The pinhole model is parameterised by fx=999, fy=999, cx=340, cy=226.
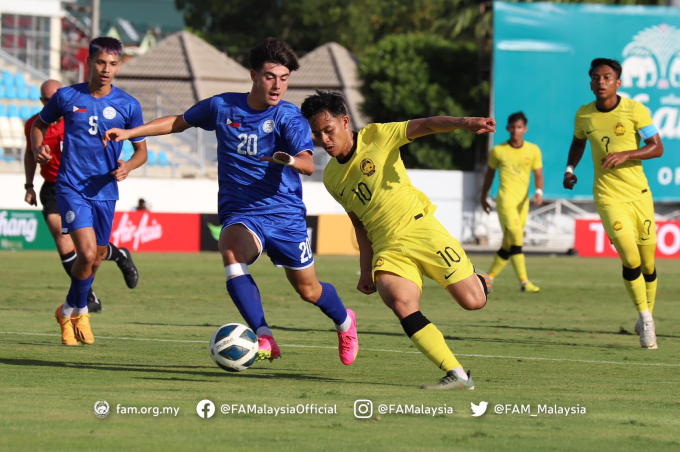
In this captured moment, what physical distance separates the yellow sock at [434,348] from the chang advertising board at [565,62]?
27.2 meters

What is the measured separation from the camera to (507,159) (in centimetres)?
1553

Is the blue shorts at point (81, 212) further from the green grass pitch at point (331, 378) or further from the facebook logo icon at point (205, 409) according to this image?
the facebook logo icon at point (205, 409)

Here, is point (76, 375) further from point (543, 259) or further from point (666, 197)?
point (666, 197)

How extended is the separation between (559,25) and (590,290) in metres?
18.8

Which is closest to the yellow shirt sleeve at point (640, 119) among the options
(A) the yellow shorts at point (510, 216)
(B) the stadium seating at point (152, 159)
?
(A) the yellow shorts at point (510, 216)

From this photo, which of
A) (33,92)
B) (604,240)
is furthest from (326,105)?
(33,92)

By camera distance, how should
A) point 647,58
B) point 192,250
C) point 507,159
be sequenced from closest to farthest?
point 507,159 < point 192,250 < point 647,58

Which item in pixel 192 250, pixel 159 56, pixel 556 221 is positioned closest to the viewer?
pixel 192 250

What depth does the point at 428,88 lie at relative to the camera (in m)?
37.8

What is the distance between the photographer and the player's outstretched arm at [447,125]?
19.3ft

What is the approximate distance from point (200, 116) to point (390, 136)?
1377mm

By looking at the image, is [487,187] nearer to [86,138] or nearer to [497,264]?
[497,264]

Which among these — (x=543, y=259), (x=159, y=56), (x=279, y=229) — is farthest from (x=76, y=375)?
(x=159, y=56)

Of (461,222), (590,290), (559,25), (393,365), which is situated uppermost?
(559,25)
